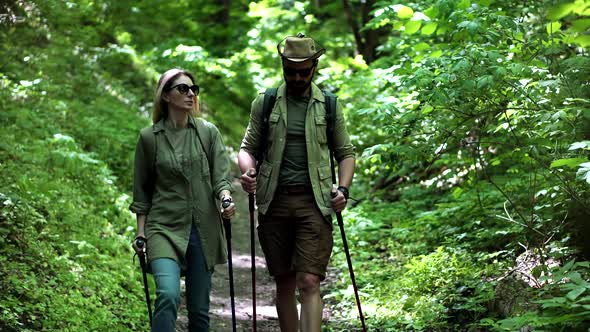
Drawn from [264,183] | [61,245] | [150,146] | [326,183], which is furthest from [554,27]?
[61,245]

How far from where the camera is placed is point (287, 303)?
567 centimetres

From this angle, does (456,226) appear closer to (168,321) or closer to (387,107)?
(387,107)

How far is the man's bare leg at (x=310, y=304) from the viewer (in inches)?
210

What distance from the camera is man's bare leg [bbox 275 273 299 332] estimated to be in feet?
18.6

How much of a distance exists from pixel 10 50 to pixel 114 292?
5.40m

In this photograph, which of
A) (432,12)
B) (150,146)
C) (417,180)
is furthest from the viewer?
(417,180)

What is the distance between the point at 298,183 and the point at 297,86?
785 mm

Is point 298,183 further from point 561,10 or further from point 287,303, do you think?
point 561,10

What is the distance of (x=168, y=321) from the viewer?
4.90 metres

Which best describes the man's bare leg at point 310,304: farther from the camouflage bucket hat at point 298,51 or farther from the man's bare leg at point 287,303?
the camouflage bucket hat at point 298,51

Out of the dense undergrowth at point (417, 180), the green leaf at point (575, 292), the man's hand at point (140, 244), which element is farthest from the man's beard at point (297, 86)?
the green leaf at point (575, 292)

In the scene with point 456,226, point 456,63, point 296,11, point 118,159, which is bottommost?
point 456,226

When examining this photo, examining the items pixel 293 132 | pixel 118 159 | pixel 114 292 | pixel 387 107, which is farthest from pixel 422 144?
pixel 118 159

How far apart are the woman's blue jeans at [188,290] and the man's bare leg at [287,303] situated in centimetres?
73
